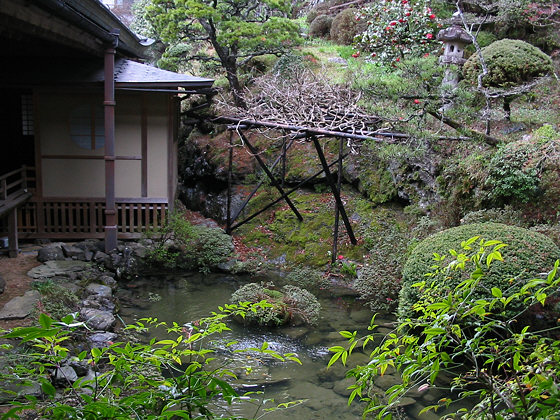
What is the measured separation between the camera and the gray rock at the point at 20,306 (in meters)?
5.27

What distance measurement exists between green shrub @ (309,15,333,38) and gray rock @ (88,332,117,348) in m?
17.2

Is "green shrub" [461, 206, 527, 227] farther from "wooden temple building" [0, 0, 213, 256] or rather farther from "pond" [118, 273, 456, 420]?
"wooden temple building" [0, 0, 213, 256]

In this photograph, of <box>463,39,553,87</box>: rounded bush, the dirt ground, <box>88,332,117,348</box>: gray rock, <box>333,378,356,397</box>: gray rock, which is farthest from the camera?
<box>463,39,553,87</box>: rounded bush

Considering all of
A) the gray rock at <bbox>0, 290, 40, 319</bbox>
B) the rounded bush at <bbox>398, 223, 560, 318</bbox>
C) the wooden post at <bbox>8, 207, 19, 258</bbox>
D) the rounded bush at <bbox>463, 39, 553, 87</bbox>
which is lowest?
the gray rock at <bbox>0, 290, 40, 319</bbox>

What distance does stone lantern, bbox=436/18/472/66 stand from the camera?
8281 millimetres

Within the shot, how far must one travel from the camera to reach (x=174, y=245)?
365 inches

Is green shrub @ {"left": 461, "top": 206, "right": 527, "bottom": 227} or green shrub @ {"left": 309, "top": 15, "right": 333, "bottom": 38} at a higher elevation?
green shrub @ {"left": 309, "top": 15, "right": 333, "bottom": 38}

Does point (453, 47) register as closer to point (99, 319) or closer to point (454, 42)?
point (454, 42)

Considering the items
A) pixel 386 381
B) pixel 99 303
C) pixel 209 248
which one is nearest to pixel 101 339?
pixel 99 303

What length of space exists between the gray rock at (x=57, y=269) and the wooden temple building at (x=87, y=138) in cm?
94

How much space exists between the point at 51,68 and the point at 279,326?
675 centimetres

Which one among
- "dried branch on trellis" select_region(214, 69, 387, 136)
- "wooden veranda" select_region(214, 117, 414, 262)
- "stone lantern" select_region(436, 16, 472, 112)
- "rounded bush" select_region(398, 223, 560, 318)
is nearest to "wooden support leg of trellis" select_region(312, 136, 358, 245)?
"wooden veranda" select_region(214, 117, 414, 262)

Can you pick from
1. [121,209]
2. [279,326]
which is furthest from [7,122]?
[279,326]

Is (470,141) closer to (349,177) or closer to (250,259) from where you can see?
(349,177)
